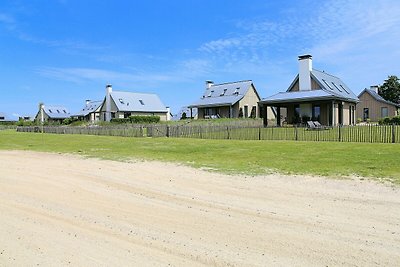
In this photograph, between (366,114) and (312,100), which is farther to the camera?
(366,114)

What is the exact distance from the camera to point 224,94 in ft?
177

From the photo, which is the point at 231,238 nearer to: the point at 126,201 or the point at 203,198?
the point at 203,198

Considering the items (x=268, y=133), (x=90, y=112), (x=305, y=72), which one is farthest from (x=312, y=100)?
(x=90, y=112)

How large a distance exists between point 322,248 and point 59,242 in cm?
392

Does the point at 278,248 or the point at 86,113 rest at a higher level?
the point at 86,113

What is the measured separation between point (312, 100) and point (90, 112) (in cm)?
5292

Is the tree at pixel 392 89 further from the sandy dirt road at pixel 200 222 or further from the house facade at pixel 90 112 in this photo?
the sandy dirt road at pixel 200 222

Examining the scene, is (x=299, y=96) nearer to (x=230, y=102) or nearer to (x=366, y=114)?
(x=230, y=102)

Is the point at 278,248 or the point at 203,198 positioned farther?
the point at 203,198

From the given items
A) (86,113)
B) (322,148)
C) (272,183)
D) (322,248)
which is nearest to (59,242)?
(322,248)

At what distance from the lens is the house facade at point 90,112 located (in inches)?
2859

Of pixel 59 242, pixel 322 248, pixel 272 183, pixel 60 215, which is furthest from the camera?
pixel 272 183

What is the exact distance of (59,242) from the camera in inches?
214

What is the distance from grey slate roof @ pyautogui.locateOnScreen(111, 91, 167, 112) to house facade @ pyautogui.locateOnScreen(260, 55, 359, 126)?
33176 mm
